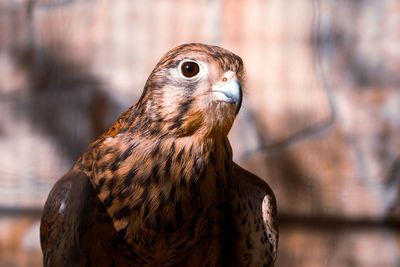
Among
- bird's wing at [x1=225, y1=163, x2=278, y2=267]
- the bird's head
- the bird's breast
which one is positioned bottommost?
bird's wing at [x1=225, y1=163, x2=278, y2=267]

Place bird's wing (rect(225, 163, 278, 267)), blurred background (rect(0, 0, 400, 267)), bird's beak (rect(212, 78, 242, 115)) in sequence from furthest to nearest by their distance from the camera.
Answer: blurred background (rect(0, 0, 400, 267))
bird's wing (rect(225, 163, 278, 267))
bird's beak (rect(212, 78, 242, 115))

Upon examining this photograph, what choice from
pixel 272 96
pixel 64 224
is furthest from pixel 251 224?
pixel 272 96

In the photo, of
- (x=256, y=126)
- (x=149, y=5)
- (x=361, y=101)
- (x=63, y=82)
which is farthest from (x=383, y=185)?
(x=63, y=82)

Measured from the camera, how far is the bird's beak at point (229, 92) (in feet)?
7.02

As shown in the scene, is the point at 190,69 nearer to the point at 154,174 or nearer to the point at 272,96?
the point at 154,174

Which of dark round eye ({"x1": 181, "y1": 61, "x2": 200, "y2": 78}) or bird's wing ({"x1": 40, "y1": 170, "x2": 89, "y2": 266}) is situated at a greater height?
dark round eye ({"x1": 181, "y1": 61, "x2": 200, "y2": 78})

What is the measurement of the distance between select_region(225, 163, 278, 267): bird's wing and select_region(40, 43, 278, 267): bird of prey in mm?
89

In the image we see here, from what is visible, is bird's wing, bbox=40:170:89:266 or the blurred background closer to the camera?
bird's wing, bbox=40:170:89:266

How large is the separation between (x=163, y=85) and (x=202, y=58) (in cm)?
15

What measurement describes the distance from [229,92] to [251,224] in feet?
1.68

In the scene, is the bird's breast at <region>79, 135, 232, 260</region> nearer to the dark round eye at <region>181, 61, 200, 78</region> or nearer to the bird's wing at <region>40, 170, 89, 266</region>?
the bird's wing at <region>40, 170, 89, 266</region>

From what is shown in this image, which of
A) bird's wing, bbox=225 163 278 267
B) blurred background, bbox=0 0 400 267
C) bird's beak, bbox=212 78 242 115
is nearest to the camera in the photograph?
bird's beak, bbox=212 78 242 115

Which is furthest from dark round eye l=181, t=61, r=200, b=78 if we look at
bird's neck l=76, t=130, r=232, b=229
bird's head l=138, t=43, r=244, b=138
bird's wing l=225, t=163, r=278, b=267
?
bird's wing l=225, t=163, r=278, b=267

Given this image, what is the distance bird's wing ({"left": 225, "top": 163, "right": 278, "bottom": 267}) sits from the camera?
7.93 feet
